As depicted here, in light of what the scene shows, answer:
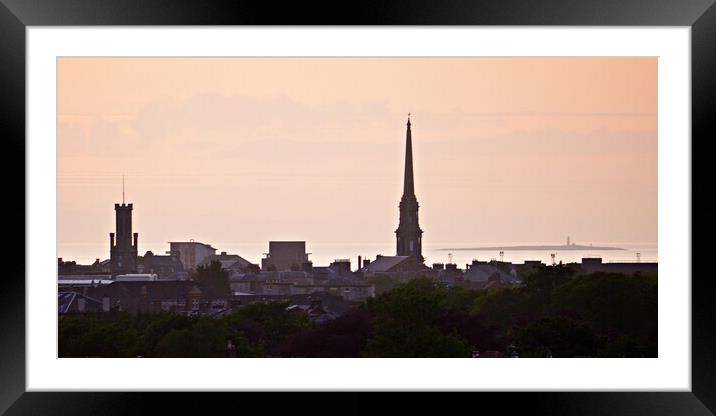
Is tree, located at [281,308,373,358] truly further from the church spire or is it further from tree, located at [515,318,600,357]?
tree, located at [515,318,600,357]

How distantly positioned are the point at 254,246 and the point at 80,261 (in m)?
6.33

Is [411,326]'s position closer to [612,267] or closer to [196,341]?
[196,341]

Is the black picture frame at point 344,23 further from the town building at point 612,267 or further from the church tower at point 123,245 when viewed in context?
the church tower at point 123,245

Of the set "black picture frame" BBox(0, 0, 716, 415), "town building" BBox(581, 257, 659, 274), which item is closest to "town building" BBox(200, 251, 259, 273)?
"town building" BBox(581, 257, 659, 274)

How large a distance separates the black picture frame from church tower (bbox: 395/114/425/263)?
15117mm

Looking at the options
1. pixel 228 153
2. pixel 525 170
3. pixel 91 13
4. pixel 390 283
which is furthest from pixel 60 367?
pixel 228 153

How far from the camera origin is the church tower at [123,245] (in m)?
18.5

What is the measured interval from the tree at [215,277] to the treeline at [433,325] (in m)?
1.02

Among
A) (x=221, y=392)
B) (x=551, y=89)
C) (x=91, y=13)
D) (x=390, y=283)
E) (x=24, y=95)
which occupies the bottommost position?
(x=390, y=283)

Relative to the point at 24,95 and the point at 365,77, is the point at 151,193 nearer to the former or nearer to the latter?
the point at 365,77

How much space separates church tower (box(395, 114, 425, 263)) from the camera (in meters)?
17.5

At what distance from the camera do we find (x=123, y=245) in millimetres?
19141

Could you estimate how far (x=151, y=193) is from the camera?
19.7 metres

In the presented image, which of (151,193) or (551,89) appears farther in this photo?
(551,89)
